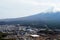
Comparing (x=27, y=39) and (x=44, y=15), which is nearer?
(x=27, y=39)

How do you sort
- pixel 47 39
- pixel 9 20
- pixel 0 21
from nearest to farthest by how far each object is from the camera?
pixel 47 39, pixel 0 21, pixel 9 20

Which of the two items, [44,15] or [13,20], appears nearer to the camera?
[13,20]

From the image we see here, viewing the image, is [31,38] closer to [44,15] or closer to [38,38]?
[38,38]

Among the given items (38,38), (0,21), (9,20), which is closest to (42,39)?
(38,38)

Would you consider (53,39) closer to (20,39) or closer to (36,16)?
(20,39)

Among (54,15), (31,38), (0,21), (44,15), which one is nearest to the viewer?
(31,38)

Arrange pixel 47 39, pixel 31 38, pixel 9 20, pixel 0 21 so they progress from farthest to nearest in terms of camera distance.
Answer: pixel 9 20 < pixel 0 21 < pixel 47 39 < pixel 31 38

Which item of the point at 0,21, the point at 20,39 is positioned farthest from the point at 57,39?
the point at 0,21
